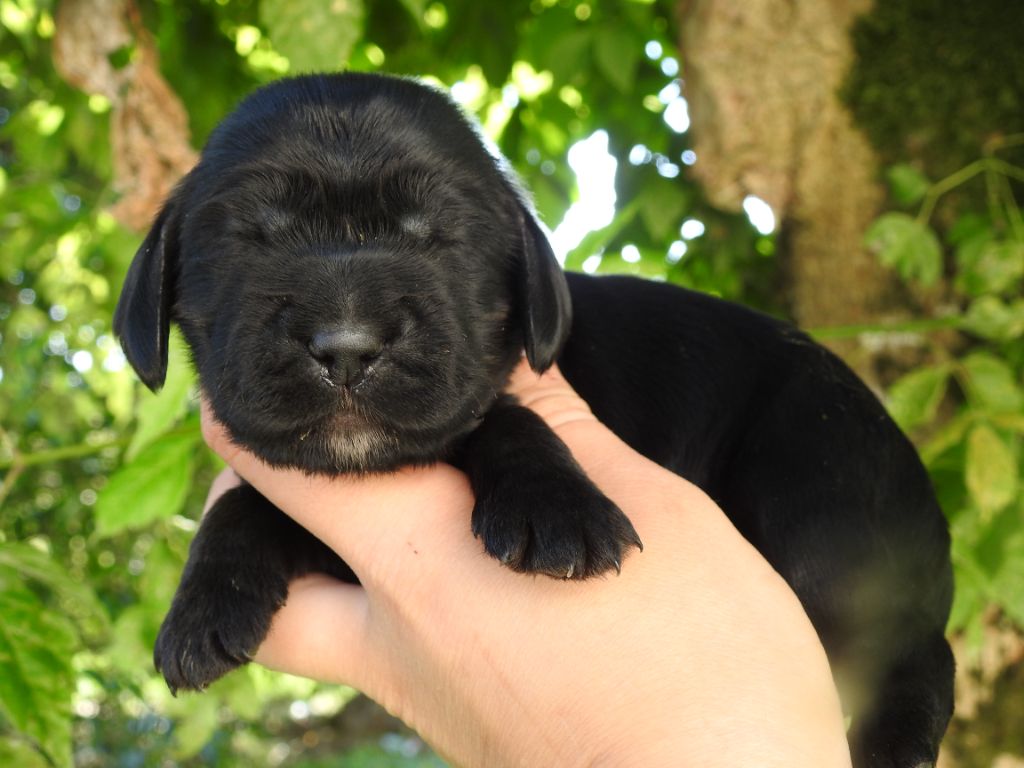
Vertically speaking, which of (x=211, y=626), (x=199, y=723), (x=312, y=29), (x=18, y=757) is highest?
(x=312, y=29)

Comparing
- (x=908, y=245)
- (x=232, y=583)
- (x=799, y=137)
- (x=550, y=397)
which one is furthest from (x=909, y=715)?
(x=799, y=137)

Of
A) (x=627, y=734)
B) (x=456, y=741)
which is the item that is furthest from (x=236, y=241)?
(x=627, y=734)

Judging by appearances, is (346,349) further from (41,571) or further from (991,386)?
(991,386)

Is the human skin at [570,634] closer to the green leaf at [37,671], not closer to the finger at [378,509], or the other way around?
the finger at [378,509]

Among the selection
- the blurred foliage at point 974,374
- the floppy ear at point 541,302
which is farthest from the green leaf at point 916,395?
the floppy ear at point 541,302

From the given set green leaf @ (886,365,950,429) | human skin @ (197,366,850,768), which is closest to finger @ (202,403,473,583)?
human skin @ (197,366,850,768)

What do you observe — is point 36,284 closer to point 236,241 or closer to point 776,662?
point 236,241
